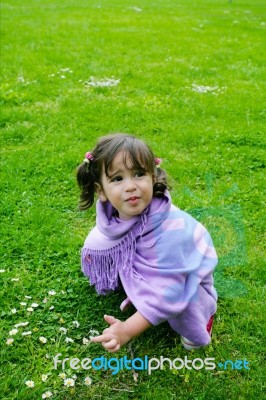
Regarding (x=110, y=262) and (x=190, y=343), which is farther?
(x=110, y=262)

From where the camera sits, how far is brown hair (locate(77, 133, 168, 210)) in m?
2.83

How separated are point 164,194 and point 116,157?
0.44m

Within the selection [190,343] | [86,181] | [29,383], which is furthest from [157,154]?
[29,383]

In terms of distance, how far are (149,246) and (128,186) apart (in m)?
0.41

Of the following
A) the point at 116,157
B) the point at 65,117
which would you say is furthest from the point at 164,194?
the point at 65,117

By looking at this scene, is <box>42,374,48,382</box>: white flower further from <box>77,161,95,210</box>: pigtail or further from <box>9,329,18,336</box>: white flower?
<box>77,161,95,210</box>: pigtail

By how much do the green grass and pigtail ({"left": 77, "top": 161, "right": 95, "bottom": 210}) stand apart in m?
0.71

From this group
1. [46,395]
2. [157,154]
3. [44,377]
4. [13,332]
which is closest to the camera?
[46,395]

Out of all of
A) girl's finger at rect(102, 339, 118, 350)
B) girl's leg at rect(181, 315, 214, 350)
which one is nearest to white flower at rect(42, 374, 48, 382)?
girl's finger at rect(102, 339, 118, 350)

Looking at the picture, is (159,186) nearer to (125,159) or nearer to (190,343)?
(125,159)

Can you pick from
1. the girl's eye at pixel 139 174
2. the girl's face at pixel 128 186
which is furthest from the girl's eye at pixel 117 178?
the girl's eye at pixel 139 174

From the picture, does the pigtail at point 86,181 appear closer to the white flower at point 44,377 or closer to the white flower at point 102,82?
the white flower at point 44,377

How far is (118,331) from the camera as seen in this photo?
2588 mm

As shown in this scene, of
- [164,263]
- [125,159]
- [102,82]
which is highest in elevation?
[125,159]
